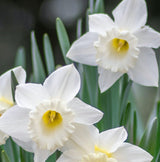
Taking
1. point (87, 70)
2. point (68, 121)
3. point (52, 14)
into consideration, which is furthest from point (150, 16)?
point (68, 121)

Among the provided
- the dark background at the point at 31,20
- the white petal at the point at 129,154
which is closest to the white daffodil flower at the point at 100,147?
the white petal at the point at 129,154

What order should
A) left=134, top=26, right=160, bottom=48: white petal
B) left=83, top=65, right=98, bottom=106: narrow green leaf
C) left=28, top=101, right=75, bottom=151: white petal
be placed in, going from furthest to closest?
left=83, top=65, right=98, bottom=106: narrow green leaf → left=134, top=26, right=160, bottom=48: white petal → left=28, top=101, right=75, bottom=151: white petal

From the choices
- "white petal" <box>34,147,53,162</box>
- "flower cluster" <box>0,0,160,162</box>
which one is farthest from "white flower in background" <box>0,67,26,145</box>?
"white petal" <box>34,147,53,162</box>

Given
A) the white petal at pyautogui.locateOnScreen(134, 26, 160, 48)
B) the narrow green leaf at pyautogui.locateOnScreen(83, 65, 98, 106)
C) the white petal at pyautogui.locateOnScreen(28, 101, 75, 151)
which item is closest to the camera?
the white petal at pyautogui.locateOnScreen(28, 101, 75, 151)

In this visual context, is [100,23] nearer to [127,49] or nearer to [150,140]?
[127,49]

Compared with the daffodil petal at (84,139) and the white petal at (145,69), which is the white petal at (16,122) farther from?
the white petal at (145,69)

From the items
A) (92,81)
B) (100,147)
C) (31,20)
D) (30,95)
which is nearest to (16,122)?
(30,95)

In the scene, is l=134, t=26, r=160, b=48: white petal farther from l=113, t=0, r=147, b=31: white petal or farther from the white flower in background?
the white flower in background
